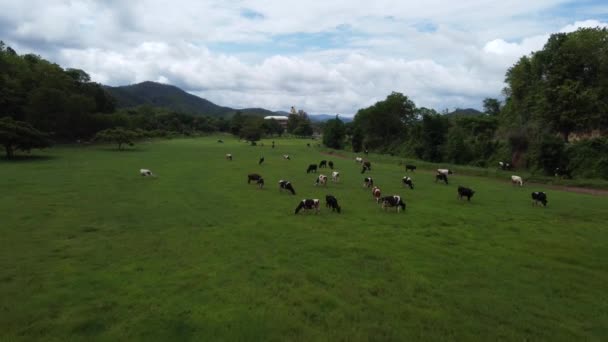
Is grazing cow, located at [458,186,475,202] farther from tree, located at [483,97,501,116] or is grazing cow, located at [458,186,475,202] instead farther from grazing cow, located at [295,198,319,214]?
tree, located at [483,97,501,116]

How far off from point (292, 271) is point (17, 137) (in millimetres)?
46525

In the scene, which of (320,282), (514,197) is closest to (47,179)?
(320,282)

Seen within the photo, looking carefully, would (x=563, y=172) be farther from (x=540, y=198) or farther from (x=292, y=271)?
(x=292, y=271)

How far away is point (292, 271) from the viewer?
34.9 feet

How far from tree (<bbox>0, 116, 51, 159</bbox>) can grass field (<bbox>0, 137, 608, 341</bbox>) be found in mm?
28073

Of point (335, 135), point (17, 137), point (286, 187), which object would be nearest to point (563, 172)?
point (286, 187)

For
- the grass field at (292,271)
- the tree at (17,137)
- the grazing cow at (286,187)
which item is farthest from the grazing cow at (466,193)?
the tree at (17,137)

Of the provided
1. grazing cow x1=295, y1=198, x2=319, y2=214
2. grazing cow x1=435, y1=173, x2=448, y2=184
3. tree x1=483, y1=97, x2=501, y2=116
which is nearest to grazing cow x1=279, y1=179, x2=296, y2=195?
grazing cow x1=295, y1=198, x2=319, y2=214

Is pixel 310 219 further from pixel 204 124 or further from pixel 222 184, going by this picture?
pixel 204 124

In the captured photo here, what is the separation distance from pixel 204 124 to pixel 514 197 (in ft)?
493

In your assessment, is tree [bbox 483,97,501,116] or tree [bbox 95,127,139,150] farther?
tree [bbox 483,97,501,116]

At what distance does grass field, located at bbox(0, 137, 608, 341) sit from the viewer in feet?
25.5

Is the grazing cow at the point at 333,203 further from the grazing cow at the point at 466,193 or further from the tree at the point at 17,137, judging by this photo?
the tree at the point at 17,137

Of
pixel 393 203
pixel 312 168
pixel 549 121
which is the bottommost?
pixel 393 203
